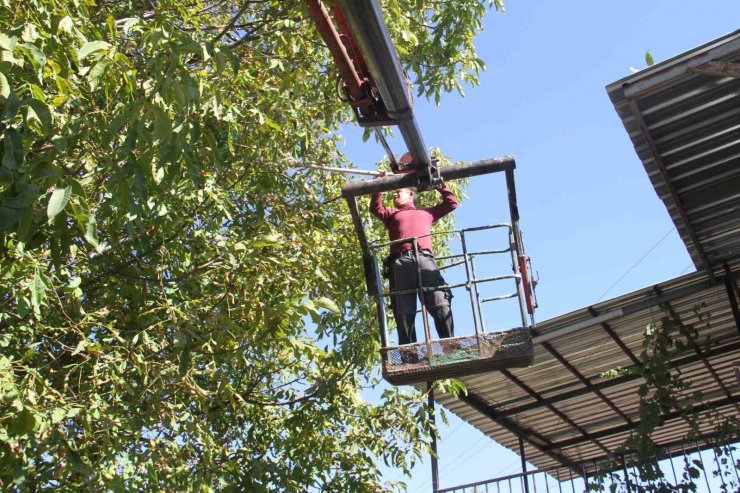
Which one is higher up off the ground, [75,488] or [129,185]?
[129,185]

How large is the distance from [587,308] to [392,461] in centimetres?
254

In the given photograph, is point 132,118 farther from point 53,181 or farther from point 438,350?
point 438,350

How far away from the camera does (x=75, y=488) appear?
6320mm

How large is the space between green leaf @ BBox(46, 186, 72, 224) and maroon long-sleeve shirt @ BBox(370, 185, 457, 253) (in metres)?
3.72

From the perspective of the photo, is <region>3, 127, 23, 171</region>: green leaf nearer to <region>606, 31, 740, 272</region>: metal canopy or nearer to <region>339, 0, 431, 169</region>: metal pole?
<region>339, 0, 431, 169</region>: metal pole

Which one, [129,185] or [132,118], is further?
[129,185]

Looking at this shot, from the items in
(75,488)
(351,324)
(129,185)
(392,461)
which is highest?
(351,324)

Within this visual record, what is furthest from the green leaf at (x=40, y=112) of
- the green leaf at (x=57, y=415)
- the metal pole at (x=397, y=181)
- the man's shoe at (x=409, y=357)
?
the man's shoe at (x=409, y=357)

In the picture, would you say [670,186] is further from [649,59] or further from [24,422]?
[24,422]

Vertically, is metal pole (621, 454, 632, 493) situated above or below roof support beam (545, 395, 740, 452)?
below

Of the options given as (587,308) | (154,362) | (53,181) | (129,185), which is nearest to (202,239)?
(154,362)

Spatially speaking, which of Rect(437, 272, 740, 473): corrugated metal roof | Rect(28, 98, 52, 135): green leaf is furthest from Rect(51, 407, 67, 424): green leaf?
Rect(437, 272, 740, 473): corrugated metal roof

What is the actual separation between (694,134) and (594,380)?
428cm

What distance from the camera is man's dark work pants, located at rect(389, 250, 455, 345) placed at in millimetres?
7047
